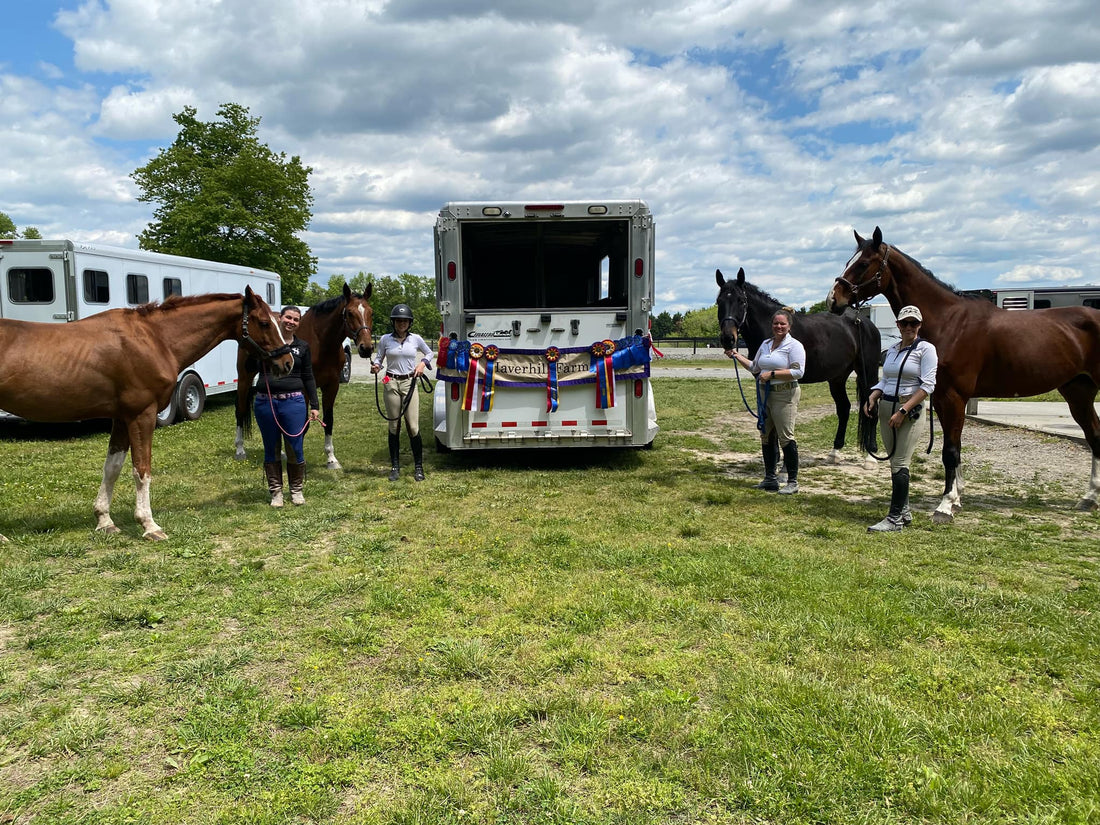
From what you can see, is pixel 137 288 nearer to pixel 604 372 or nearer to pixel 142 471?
pixel 142 471

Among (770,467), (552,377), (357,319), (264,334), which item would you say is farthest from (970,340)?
(264,334)

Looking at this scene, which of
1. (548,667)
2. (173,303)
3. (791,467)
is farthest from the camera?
(791,467)

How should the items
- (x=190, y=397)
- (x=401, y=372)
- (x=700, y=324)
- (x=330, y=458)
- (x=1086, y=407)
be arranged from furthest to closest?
(x=700, y=324), (x=190, y=397), (x=330, y=458), (x=401, y=372), (x=1086, y=407)

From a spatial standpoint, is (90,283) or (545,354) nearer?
(545,354)

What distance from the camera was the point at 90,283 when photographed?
11.2 metres

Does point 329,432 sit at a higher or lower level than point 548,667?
higher

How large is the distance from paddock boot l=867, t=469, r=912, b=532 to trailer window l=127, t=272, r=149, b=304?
1230 centimetres

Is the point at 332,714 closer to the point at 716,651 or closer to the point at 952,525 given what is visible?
the point at 716,651

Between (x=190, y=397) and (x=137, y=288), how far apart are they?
214 cm

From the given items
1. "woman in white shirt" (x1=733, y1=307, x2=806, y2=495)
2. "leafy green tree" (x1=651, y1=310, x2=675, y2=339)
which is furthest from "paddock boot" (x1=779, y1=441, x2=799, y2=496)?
"leafy green tree" (x1=651, y1=310, x2=675, y2=339)

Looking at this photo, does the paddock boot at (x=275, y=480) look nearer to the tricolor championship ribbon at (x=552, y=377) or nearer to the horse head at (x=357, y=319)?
the horse head at (x=357, y=319)

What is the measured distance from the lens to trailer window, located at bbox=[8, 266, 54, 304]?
10.9 m

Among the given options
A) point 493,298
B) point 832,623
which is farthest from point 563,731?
point 493,298

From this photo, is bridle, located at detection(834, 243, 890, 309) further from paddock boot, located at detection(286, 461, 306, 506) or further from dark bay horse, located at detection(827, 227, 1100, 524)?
paddock boot, located at detection(286, 461, 306, 506)
